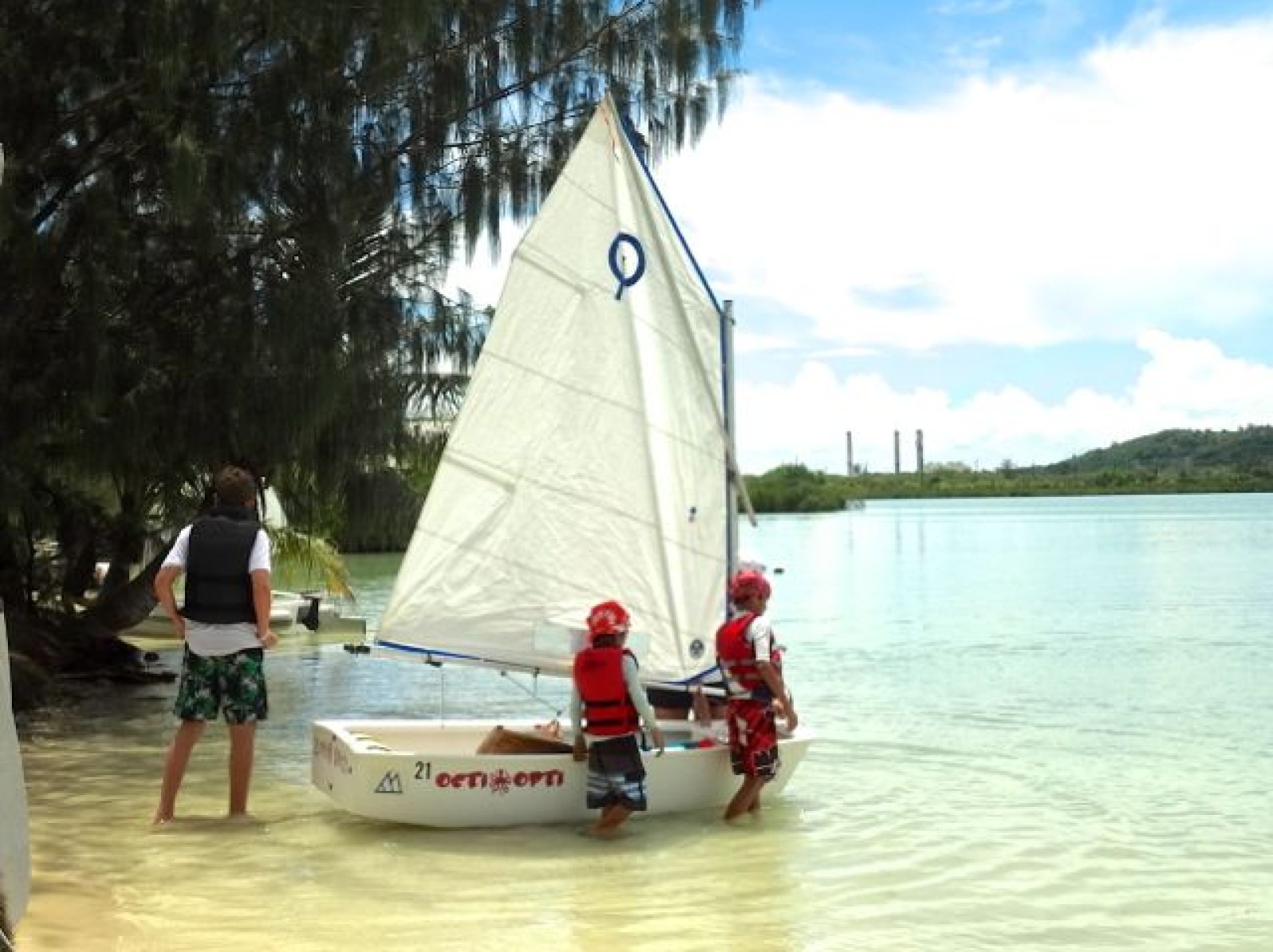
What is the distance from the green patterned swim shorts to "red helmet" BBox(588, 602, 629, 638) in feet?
5.27

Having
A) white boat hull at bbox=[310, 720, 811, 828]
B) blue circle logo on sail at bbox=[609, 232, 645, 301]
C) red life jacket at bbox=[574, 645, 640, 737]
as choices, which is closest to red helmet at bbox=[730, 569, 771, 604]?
red life jacket at bbox=[574, 645, 640, 737]

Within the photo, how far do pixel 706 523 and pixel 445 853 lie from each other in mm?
2428

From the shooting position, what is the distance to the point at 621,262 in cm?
831

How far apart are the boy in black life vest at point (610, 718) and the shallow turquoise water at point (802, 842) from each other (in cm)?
25

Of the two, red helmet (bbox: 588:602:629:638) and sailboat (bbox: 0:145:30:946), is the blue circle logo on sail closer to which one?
red helmet (bbox: 588:602:629:638)

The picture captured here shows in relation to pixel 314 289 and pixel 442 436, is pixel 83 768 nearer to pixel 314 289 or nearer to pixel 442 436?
pixel 314 289

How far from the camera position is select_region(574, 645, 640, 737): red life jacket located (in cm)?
716

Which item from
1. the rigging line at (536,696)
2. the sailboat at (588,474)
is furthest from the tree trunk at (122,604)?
the sailboat at (588,474)

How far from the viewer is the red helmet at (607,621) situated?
7258 mm

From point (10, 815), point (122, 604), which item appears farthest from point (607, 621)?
point (122, 604)

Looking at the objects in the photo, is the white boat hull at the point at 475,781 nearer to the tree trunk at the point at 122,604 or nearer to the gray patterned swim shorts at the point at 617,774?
the gray patterned swim shorts at the point at 617,774

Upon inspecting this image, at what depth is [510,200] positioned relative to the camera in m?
11.7

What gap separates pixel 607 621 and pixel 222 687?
A: 6.12ft

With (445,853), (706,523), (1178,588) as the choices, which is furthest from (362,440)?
(1178,588)
